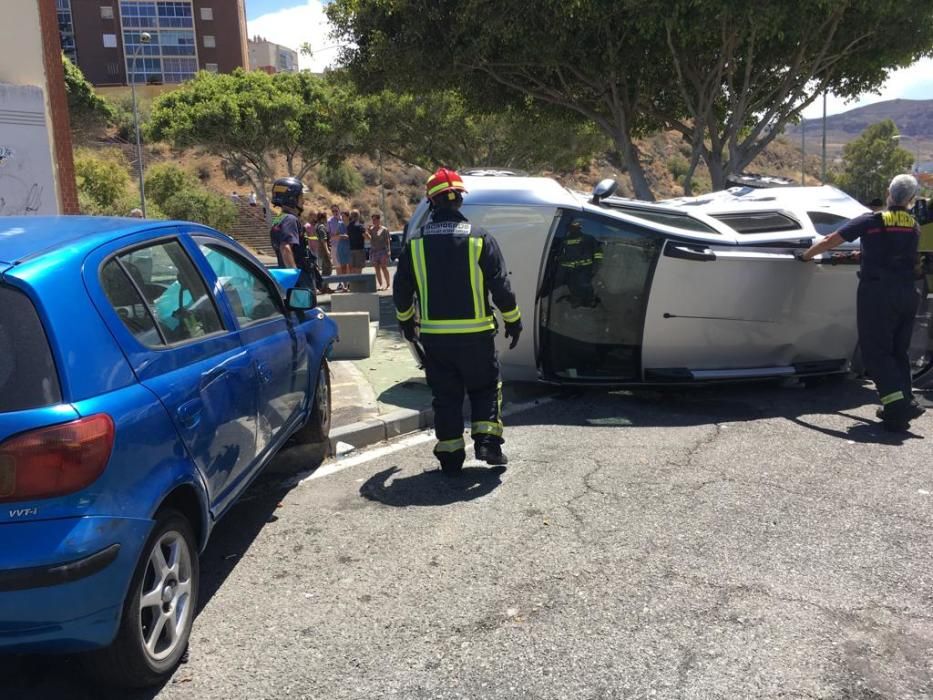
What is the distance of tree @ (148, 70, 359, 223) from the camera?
26.9m

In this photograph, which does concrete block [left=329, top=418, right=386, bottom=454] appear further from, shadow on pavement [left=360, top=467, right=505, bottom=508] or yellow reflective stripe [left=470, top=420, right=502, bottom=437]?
yellow reflective stripe [left=470, top=420, right=502, bottom=437]

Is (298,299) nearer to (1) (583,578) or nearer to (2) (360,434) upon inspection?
(2) (360,434)

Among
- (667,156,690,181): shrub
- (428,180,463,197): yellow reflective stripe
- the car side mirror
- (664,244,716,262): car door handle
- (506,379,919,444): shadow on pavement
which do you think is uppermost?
(667,156,690,181): shrub

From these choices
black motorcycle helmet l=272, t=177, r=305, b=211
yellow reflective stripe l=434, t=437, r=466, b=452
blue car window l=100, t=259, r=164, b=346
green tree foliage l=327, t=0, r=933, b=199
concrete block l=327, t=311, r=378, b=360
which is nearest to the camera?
blue car window l=100, t=259, r=164, b=346

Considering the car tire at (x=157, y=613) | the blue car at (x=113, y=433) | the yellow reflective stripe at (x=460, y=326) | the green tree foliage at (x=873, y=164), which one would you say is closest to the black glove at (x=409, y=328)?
the yellow reflective stripe at (x=460, y=326)

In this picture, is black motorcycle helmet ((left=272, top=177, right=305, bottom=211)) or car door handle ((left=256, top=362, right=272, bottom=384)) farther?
black motorcycle helmet ((left=272, top=177, right=305, bottom=211))

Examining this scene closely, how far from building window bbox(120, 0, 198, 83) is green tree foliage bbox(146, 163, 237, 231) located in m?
49.1

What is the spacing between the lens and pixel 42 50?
1049 cm

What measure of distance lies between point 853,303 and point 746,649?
4578 mm

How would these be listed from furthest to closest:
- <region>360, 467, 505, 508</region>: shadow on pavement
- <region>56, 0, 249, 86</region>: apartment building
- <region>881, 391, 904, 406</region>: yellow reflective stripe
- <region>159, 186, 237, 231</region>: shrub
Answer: <region>56, 0, 249, 86</region>: apartment building, <region>159, 186, 237, 231</region>: shrub, <region>881, 391, 904, 406</region>: yellow reflective stripe, <region>360, 467, 505, 508</region>: shadow on pavement

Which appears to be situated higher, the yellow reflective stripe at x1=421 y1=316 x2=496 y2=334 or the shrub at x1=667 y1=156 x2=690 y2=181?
the shrub at x1=667 y1=156 x2=690 y2=181

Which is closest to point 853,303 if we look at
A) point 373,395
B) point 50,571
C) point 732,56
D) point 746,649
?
point 373,395

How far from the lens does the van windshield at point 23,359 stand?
8.38 feet

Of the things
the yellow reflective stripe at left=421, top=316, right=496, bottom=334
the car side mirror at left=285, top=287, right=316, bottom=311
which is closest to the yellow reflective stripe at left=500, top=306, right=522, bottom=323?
the yellow reflective stripe at left=421, top=316, right=496, bottom=334
